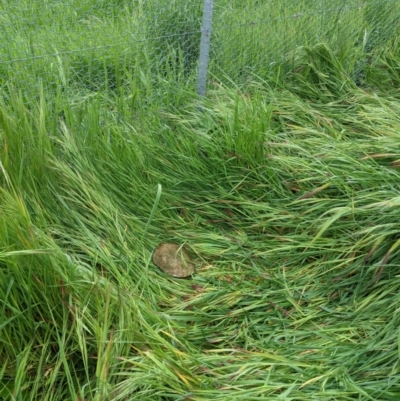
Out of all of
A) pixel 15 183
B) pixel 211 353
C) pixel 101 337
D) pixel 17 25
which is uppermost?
pixel 17 25

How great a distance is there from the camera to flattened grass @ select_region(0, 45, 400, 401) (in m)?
2.06

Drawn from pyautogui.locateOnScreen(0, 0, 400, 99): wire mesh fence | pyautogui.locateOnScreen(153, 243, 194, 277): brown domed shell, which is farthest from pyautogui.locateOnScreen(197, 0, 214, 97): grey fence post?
pyautogui.locateOnScreen(153, 243, 194, 277): brown domed shell

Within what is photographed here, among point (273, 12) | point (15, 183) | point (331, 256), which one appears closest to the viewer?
point (15, 183)

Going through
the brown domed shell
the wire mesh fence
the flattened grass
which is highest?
the wire mesh fence

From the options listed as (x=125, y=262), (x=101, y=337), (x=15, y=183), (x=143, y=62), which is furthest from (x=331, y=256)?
(x=143, y=62)

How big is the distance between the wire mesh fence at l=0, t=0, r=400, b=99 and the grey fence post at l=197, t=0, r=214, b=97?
3.3 inches

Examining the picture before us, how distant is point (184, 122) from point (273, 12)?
1389 mm

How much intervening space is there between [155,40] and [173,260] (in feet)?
5.09

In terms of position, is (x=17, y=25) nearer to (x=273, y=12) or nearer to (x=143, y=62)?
(x=143, y=62)

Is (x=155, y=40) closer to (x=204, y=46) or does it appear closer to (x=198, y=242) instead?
(x=204, y=46)

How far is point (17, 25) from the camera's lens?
11.4ft

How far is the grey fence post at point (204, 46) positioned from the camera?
348 centimetres

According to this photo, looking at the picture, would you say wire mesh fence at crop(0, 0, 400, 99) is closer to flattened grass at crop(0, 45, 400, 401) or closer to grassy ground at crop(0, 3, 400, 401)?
grassy ground at crop(0, 3, 400, 401)

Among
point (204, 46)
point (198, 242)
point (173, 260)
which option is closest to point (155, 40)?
point (204, 46)
